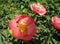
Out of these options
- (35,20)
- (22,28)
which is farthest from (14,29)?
(35,20)

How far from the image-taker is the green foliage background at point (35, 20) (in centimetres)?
160

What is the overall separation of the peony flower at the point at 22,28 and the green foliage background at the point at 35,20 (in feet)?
0.51

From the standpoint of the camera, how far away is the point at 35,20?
5.81ft

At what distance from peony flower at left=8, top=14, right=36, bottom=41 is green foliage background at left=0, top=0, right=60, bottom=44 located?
0.16 m

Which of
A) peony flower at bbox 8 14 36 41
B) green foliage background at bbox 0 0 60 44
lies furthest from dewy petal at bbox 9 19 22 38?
green foliage background at bbox 0 0 60 44

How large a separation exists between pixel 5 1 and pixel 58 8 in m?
0.45

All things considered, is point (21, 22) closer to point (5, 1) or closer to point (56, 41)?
point (56, 41)

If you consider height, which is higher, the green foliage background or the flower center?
the flower center

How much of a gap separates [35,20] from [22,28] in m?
0.42

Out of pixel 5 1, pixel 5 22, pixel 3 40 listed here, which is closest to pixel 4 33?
pixel 3 40

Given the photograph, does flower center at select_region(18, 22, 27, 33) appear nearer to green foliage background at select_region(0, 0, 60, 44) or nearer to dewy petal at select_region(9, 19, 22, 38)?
dewy petal at select_region(9, 19, 22, 38)

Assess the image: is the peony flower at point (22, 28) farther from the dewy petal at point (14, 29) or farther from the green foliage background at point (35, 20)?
the green foliage background at point (35, 20)

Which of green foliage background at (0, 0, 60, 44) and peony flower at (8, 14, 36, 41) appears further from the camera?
green foliage background at (0, 0, 60, 44)

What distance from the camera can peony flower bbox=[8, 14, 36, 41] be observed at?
1325 mm
